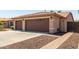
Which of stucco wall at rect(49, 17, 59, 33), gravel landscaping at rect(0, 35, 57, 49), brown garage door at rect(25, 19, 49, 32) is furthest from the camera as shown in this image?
stucco wall at rect(49, 17, 59, 33)

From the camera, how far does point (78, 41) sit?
8344 millimetres

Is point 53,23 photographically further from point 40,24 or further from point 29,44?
point 29,44

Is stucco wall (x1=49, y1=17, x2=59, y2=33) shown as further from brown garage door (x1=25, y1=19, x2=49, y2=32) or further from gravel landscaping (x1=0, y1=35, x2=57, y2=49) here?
gravel landscaping (x1=0, y1=35, x2=57, y2=49)

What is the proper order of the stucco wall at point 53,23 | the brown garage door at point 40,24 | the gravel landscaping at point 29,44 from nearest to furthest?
the gravel landscaping at point 29,44 → the brown garage door at point 40,24 → the stucco wall at point 53,23

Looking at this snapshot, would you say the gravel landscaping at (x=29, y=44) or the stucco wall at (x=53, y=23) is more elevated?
the stucco wall at (x=53, y=23)

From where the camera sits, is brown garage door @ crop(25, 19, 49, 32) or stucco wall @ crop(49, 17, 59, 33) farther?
stucco wall @ crop(49, 17, 59, 33)

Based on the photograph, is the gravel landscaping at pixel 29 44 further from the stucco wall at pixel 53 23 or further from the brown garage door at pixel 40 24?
the stucco wall at pixel 53 23

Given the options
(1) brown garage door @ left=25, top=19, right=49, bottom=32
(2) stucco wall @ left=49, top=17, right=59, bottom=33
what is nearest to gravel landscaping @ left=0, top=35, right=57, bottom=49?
(1) brown garage door @ left=25, top=19, right=49, bottom=32

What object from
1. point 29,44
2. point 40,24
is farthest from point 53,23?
point 29,44

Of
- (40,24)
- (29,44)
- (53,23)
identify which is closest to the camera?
(29,44)

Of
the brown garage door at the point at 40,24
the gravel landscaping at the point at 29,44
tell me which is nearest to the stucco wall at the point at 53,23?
the brown garage door at the point at 40,24
